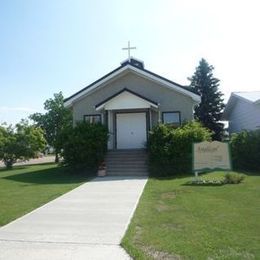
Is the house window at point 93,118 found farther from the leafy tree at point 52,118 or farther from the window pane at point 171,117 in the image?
the leafy tree at point 52,118

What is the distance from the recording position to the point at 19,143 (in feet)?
97.2

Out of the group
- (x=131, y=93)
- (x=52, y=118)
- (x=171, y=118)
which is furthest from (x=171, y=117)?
(x=52, y=118)

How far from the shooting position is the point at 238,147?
20.7 meters

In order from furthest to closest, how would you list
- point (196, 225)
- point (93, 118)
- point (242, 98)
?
point (242, 98), point (93, 118), point (196, 225)

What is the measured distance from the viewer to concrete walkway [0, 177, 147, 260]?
634 cm

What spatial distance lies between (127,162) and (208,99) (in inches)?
842

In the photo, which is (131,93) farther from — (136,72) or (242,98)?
(242,98)

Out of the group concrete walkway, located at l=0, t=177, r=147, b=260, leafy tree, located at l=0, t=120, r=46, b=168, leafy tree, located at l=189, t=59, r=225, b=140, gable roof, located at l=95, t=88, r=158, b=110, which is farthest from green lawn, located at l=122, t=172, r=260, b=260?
leafy tree, located at l=189, t=59, r=225, b=140

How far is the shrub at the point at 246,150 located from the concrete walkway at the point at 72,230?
9883mm

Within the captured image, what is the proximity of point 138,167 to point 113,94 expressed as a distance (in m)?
6.08

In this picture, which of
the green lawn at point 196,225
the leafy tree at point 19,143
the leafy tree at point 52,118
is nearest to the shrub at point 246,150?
the green lawn at point 196,225

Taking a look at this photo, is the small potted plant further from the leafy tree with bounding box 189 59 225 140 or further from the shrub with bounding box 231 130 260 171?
the leafy tree with bounding box 189 59 225 140

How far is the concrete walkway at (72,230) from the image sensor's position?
6.34 metres

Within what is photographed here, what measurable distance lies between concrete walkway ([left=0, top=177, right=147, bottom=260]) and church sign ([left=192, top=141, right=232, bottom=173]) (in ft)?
15.5
